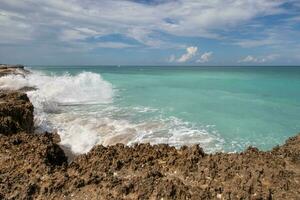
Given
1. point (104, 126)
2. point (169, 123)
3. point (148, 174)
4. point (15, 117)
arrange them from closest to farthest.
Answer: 1. point (148, 174)
2. point (15, 117)
3. point (104, 126)
4. point (169, 123)

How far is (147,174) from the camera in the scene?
3.85 m

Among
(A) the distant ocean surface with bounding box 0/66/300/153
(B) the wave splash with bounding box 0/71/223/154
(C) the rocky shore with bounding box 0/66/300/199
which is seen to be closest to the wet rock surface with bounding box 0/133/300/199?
(C) the rocky shore with bounding box 0/66/300/199

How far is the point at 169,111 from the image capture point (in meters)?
17.2

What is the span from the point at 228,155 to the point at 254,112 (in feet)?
47.2

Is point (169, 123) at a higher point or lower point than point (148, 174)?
lower

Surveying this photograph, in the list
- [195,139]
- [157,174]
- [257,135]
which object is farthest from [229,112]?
[157,174]

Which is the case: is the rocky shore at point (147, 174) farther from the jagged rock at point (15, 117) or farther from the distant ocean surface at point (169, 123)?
the distant ocean surface at point (169, 123)

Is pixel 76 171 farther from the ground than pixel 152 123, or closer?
farther from the ground

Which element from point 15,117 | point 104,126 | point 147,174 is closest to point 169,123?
point 104,126

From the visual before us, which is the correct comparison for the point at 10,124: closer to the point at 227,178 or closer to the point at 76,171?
the point at 76,171

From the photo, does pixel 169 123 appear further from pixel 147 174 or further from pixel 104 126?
pixel 147 174

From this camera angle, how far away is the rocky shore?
355 cm

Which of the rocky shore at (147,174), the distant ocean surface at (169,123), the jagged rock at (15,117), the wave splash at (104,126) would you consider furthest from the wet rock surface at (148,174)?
the distant ocean surface at (169,123)

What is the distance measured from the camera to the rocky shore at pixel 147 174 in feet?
11.6
